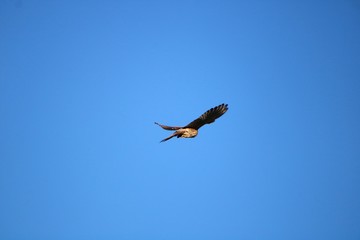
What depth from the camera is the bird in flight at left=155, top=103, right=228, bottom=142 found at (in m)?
18.2

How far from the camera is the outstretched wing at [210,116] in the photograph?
59.6ft

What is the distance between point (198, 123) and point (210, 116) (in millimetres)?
597

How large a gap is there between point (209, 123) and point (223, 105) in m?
1.17

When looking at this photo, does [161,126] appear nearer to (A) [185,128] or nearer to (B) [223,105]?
(A) [185,128]

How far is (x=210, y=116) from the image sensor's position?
18438 millimetres

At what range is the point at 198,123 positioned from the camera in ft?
60.9

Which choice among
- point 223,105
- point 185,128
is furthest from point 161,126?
point 223,105

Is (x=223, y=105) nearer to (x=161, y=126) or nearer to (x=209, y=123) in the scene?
(x=209, y=123)

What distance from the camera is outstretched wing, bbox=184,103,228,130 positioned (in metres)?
18.2

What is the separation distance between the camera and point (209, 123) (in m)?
19.0

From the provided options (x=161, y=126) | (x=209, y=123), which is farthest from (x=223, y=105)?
(x=161, y=126)

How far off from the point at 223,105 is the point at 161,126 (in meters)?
2.75

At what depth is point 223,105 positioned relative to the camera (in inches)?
722

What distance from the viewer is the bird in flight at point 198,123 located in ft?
59.6
